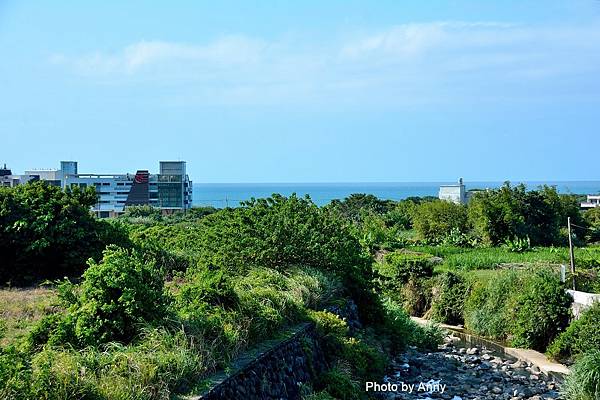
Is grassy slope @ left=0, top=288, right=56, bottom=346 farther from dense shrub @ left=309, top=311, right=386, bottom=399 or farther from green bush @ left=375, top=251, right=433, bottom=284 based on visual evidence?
green bush @ left=375, top=251, right=433, bottom=284

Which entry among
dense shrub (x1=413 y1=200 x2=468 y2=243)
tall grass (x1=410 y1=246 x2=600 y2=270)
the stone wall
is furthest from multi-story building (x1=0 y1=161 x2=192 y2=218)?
the stone wall

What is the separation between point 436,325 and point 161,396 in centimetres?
1591

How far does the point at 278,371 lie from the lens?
9750 millimetres

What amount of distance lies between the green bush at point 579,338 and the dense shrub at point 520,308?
0.90 meters

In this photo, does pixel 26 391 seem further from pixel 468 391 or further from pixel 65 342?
pixel 468 391

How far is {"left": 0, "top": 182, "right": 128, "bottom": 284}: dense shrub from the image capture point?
12.6 m

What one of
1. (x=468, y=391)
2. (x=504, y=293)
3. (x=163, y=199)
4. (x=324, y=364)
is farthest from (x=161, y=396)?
(x=163, y=199)

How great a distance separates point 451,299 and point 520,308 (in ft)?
13.0

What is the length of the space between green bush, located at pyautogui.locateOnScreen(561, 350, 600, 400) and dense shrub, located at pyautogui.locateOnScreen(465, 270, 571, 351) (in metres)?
5.23

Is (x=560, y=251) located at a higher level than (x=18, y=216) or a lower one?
lower

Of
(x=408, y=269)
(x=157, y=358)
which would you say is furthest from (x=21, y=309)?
(x=408, y=269)

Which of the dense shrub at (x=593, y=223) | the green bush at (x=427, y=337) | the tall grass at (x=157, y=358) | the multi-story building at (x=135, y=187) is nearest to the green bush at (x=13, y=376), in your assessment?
the tall grass at (x=157, y=358)

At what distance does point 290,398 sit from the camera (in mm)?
9922

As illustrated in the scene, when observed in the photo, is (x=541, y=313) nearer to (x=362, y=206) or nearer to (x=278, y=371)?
(x=278, y=371)
